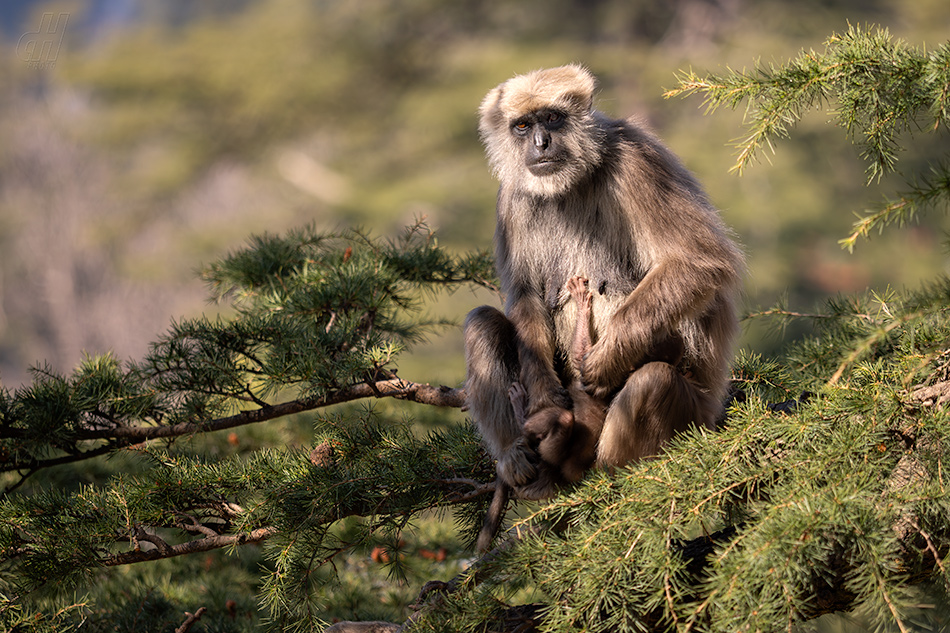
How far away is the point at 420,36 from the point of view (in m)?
17.8

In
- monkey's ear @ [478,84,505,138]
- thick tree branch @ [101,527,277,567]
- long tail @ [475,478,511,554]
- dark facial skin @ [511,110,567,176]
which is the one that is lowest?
long tail @ [475,478,511,554]

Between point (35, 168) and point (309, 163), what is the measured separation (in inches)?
312

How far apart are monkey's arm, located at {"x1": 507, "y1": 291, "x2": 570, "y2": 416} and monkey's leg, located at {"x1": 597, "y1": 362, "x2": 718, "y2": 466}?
0.31 meters

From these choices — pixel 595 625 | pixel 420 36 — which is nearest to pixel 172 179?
pixel 420 36

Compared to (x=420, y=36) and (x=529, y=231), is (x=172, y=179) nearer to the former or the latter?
(x=420, y=36)

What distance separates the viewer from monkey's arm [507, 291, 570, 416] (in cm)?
307

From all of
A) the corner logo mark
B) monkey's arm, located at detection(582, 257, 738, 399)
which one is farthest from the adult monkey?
the corner logo mark

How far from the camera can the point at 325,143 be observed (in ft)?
60.3

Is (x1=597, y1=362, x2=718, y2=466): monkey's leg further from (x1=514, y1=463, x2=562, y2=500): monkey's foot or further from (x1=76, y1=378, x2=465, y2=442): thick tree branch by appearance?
(x1=76, y1=378, x2=465, y2=442): thick tree branch

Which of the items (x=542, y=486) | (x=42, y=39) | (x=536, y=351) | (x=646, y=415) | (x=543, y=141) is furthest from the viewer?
(x=42, y=39)

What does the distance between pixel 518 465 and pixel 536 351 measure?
540 millimetres

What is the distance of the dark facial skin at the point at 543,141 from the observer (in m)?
3.34

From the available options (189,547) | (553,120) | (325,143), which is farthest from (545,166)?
(325,143)

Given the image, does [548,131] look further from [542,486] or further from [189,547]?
[189,547]
